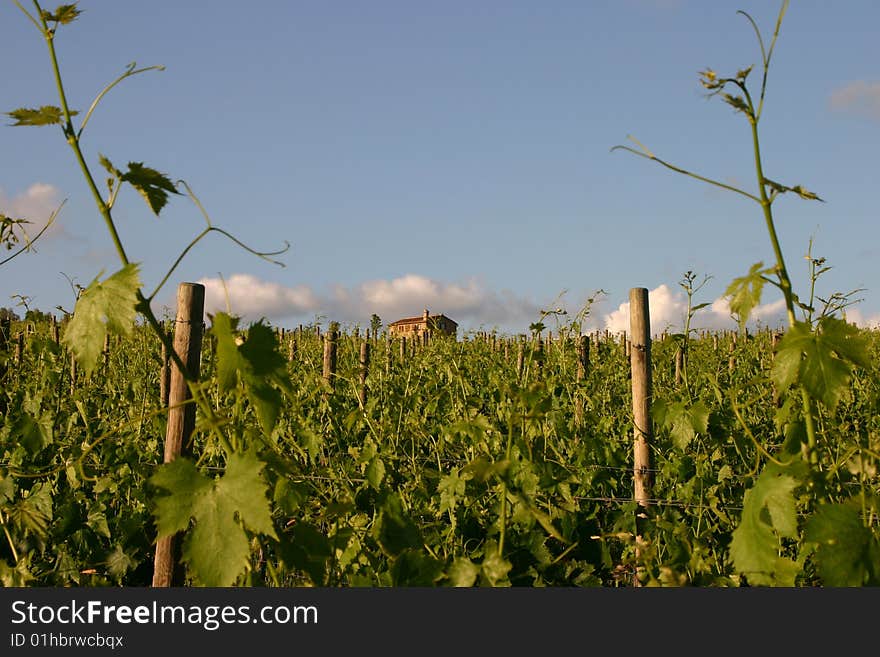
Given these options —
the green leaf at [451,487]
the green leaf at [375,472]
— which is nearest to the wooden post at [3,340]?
the green leaf at [375,472]

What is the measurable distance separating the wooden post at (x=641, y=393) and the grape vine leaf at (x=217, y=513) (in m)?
2.88

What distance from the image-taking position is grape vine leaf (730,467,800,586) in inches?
74.6

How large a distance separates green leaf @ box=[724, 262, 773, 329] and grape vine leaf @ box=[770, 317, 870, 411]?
0.12 meters

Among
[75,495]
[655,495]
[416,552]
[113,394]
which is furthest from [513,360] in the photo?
[416,552]

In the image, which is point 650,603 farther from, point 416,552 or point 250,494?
point 250,494

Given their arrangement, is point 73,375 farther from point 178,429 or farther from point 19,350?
point 178,429

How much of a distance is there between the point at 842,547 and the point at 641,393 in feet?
9.13

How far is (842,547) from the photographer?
1869 millimetres

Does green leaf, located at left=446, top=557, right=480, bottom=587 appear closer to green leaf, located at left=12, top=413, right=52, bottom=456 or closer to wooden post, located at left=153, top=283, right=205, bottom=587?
wooden post, located at left=153, top=283, right=205, bottom=587

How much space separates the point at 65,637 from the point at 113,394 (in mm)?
5061

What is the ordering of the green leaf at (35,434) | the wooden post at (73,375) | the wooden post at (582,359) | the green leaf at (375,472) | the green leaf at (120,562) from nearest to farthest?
1. the green leaf at (375,472)
2. the green leaf at (120,562)
3. the green leaf at (35,434)
4. the wooden post at (73,375)
5. the wooden post at (582,359)

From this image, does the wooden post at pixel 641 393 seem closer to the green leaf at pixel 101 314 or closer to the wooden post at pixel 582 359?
the wooden post at pixel 582 359

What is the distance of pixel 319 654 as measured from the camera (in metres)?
1.94

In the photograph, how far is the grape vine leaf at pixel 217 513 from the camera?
1.71 metres
